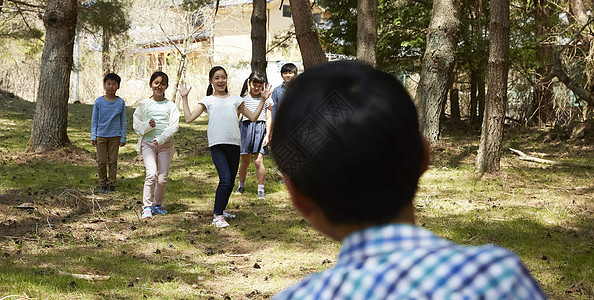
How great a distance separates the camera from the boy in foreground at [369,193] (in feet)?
2.79

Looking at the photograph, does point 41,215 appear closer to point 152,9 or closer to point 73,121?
point 73,121

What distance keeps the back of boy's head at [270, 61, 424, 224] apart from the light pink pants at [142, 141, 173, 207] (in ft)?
20.9

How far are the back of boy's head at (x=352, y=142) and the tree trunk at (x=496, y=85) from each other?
934 cm

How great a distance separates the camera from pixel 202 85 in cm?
3086

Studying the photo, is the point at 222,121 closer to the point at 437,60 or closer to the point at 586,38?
the point at 437,60

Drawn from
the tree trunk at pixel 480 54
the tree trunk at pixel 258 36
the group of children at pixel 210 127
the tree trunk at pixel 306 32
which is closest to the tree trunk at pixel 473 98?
the tree trunk at pixel 480 54

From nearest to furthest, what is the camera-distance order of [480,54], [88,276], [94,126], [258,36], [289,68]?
[88,276] < [289,68] < [94,126] < [258,36] < [480,54]

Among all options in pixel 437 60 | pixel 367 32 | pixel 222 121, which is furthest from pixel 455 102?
pixel 222 121

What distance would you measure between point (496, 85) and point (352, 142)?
9465mm

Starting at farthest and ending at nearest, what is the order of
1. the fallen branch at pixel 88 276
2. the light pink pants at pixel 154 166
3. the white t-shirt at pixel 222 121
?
the light pink pants at pixel 154 166 < the white t-shirt at pixel 222 121 < the fallen branch at pixel 88 276

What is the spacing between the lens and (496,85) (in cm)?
980

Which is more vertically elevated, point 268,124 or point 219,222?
point 268,124

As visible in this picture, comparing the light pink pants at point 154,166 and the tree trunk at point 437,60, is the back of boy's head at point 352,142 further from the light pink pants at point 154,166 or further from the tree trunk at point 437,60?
the tree trunk at point 437,60

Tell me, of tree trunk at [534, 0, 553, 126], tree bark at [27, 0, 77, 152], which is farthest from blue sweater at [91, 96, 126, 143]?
tree trunk at [534, 0, 553, 126]
